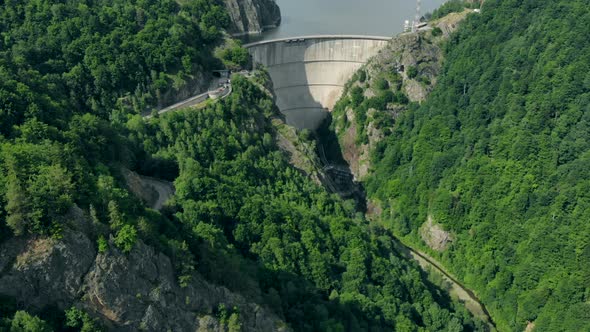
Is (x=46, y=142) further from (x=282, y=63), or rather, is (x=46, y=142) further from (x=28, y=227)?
(x=282, y=63)

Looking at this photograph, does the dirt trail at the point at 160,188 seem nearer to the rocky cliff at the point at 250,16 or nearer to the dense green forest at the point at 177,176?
the dense green forest at the point at 177,176

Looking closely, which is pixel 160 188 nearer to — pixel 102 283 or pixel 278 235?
pixel 278 235

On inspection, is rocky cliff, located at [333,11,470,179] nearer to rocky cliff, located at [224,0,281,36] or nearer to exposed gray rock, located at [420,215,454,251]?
exposed gray rock, located at [420,215,454,251]

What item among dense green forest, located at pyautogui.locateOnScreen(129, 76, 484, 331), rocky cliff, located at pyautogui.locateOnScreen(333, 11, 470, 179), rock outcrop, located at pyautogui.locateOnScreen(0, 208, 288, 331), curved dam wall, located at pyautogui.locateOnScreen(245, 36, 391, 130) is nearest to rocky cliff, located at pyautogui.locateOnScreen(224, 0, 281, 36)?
curved dam wall, located at pyautogui.locateOnScreen(245, 36, 391, 130)

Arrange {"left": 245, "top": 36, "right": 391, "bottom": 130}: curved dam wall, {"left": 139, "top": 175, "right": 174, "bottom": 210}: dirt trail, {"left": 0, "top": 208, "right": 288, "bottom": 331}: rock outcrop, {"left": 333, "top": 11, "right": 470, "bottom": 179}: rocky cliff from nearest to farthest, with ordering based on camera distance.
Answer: {"left": 0, "top": 208, "right": 288, "bottom": 331}: rock outcrop, {"left": 139, "top": 175, "right": 174, "bottom": 210}: dirt trail, {"left": 333, "top": 11, "right": 470, "bottom": 179}: rocky cliff, {"left": 245, "top": 36, "right": 391, "bottom": 130}: curved dam wall

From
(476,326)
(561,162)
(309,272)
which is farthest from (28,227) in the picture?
(561,162)
